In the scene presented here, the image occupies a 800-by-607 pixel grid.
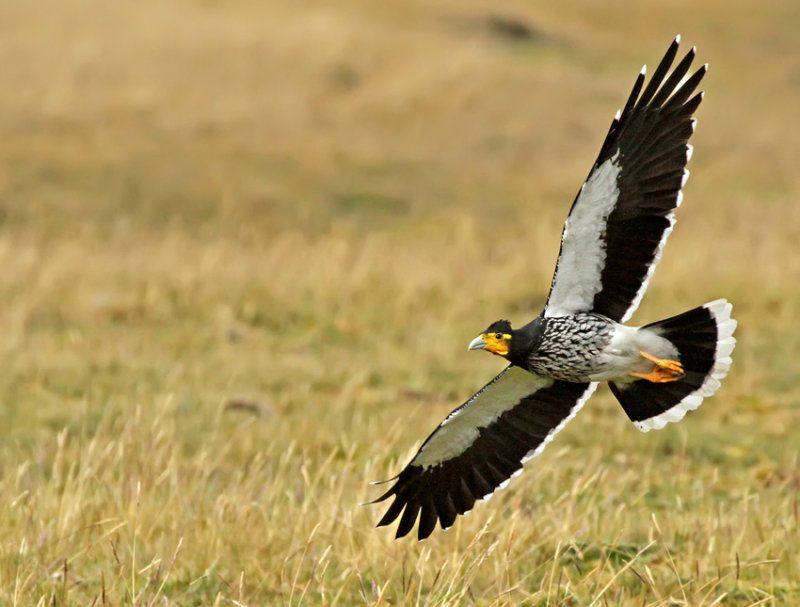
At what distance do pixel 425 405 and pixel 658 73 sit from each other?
13.0 ft

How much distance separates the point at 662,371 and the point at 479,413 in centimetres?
80

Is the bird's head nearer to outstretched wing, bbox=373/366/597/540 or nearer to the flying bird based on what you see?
the flying bird

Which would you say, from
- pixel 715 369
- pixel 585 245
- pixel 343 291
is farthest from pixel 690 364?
pixel 343 291

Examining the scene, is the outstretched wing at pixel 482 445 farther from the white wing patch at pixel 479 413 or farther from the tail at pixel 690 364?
the tail at pixel 690 364

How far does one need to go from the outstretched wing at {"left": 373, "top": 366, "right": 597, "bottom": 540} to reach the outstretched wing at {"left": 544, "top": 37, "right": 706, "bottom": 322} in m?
0.54

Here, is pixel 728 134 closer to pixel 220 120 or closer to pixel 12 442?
pixel 220 120

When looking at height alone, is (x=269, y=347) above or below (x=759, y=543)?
below

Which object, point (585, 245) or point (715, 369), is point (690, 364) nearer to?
point (715, 369)

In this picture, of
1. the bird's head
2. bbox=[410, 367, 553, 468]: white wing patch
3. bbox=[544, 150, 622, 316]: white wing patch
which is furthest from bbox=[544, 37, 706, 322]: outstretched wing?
bbox=[410, 367, 553, 468]: white wing patch

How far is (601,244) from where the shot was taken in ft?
15.4

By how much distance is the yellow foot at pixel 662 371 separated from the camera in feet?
15.3

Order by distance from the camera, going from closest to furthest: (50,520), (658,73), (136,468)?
(658,73), (50,520), (136,468)

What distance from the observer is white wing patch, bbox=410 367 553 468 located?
4914 millimetres

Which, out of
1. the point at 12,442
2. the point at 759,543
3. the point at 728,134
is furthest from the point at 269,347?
the point at 728,134
